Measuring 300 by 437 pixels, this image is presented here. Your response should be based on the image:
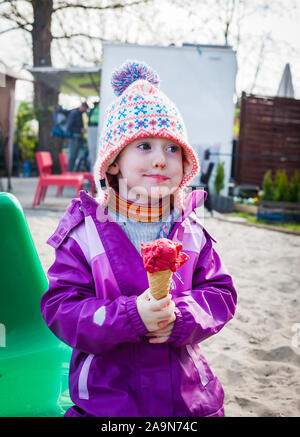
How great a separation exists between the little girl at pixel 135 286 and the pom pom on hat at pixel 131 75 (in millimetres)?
35

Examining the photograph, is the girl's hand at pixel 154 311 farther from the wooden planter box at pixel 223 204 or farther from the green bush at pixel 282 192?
the wooden planter box at pixel 223 204

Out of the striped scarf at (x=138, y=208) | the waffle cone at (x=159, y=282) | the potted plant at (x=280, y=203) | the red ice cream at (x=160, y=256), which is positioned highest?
the striped scarf at (x=138, y=208)

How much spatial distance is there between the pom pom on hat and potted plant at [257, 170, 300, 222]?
6.84 m

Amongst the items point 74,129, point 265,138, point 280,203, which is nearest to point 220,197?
point 280,203

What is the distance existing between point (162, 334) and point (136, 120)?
2.23 feet

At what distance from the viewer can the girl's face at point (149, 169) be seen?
126cm

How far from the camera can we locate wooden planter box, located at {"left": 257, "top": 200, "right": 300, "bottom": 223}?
7.88m

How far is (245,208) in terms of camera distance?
30.2ft

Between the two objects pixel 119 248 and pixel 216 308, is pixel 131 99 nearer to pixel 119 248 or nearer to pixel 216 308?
pixel 119 248

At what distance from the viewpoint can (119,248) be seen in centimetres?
122

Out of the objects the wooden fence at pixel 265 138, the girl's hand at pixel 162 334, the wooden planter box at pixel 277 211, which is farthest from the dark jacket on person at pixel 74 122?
the girl's hand at pixel 162 334

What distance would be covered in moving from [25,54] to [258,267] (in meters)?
16.4

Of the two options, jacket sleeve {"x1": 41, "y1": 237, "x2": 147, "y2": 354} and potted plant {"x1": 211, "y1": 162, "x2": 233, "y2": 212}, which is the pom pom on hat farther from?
potted plant {"x1": 211, "y1": 162, "x2": 233, "y2": 212}

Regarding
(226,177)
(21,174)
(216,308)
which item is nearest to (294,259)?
(216,308)
